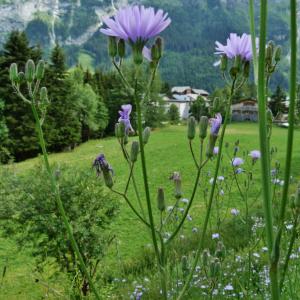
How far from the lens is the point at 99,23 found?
13838 cm

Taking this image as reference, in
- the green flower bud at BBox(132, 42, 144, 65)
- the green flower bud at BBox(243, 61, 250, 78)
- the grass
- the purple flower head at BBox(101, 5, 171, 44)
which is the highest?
the purple flower head at BBox(101, 5, 171, 44)

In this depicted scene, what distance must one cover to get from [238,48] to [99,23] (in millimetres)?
143035

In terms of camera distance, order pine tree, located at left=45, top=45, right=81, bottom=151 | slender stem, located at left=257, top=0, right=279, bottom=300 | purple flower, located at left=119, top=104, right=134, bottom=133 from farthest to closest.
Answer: pine tree, located at left=45, top=45, right=81, bottom=151, purple flower, located at left=119, top=104, right=134, bottom=133, slender stem, located at left=257, top=0, right=279, bottom=300

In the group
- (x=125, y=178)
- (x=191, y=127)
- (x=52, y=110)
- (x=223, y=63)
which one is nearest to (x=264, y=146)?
(x=191, y=127)

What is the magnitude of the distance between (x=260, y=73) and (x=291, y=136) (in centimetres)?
10

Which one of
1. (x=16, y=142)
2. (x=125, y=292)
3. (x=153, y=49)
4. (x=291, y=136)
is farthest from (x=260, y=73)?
(x=16, y=142)

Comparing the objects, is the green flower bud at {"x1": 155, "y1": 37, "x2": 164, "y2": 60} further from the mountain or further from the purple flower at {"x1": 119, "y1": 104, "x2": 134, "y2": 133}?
the mountain

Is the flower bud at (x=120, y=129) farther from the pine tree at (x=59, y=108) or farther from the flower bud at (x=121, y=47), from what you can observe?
the pine tree at (x=59, y=108)

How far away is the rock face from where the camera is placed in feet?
468

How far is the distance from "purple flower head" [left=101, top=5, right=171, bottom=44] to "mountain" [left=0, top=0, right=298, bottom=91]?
131714 millimetres

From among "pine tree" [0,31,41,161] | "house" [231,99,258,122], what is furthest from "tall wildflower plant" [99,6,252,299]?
"house" [231,99,258,122]

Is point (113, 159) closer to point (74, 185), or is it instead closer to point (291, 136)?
point (74, 185)

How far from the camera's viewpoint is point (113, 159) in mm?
23875

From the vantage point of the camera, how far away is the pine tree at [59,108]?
1051 inches
